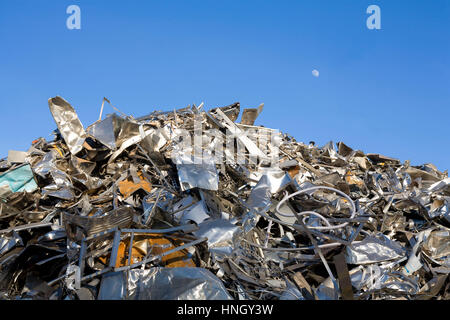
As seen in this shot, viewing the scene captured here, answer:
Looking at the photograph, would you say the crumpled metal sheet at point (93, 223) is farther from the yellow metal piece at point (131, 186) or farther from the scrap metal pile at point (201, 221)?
the yellow metal piece at point (131, 186)

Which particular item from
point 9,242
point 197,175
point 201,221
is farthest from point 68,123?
point 201,221

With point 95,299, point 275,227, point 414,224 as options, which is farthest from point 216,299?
point 414,224

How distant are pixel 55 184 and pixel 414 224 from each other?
609cm

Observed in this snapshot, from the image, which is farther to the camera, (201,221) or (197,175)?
(197,175)

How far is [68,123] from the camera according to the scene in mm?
5805

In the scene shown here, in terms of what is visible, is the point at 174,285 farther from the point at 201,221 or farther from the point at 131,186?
the point at 131,186

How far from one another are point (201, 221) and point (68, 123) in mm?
3483

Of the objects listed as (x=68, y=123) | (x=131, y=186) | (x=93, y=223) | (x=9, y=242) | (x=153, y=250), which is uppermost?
(x=68, y=123)

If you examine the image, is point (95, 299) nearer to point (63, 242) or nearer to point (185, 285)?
point (185, 285)

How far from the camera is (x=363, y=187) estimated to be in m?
6.39

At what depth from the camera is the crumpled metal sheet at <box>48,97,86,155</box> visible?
5656mm

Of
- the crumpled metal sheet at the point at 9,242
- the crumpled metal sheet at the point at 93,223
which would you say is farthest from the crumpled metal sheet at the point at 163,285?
the crumpled metal sheet at the point at 9,242

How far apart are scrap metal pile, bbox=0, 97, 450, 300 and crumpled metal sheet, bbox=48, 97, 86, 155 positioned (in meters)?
0.02

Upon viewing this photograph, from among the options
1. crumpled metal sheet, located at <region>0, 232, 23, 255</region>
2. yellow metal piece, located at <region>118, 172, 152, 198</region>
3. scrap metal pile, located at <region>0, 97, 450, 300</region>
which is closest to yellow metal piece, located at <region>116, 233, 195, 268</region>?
scrap metal pile, located at <region>0, 97, 450, 300</region>
